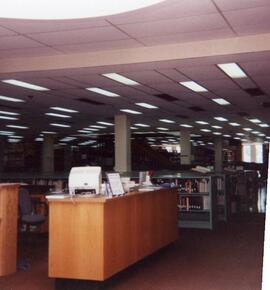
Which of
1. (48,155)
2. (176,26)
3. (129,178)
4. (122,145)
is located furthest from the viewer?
(48,155)

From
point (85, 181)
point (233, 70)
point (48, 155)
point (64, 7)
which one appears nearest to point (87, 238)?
point (85, 181)

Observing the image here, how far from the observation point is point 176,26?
17.9 feet

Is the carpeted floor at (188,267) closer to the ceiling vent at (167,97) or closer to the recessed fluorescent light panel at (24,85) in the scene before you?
the recessed fluorescent light panel at (24,85)

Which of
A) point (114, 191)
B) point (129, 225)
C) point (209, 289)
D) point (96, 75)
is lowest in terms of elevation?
point (209, 289)

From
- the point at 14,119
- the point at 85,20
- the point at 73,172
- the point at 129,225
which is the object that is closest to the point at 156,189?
the point at 129,225

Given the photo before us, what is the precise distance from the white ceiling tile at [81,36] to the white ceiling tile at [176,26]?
200 millimetres

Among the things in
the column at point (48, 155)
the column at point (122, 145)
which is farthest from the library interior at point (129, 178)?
the column at point (48, 155)

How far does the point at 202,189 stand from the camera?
30.8 ft

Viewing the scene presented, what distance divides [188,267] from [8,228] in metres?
2.32

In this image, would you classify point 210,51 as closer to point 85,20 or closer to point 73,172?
point 85,20

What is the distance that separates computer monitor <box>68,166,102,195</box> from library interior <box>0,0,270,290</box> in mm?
13

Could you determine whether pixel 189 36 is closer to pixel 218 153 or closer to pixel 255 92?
pixel 255 92

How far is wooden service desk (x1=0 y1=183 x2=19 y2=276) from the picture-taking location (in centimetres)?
532

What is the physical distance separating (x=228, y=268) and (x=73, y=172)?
2.31 metres
